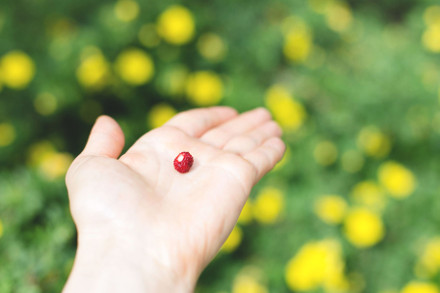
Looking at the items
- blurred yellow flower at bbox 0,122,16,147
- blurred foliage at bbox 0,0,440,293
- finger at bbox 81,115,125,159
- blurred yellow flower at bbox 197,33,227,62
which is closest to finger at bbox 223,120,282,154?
finger at bbox 81,115,125,159

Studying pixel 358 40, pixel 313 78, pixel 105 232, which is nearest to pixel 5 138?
pixel 105 232

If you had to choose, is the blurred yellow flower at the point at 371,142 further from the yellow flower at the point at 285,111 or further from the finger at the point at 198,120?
the finger at the point at 198,120

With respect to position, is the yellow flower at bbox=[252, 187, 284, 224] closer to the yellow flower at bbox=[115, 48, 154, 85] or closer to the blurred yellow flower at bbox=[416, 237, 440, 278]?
the blurred yellow flower at bbox=[416, 237, 440, 278]

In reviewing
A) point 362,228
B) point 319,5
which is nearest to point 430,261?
point 362,228

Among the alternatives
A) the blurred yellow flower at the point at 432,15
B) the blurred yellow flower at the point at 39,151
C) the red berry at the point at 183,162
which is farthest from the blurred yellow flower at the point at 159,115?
the blurred yellow flower at the point at 432,15

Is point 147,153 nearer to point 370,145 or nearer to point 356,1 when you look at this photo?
point 370,145

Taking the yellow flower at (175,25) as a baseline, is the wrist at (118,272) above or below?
below
